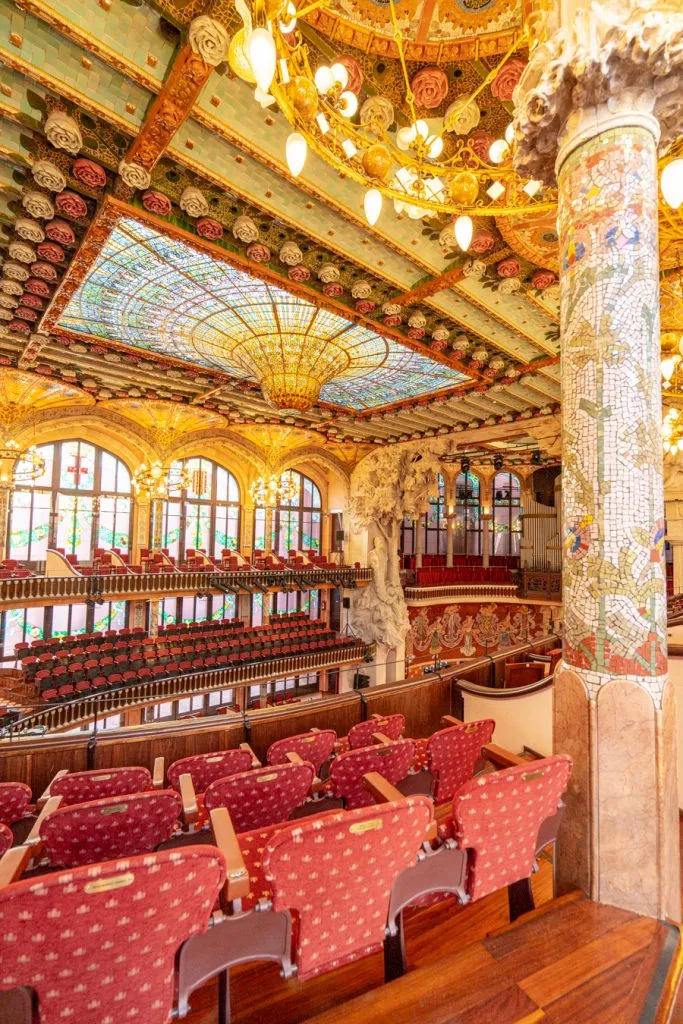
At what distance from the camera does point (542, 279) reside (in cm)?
554

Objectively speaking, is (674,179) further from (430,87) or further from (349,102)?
(430,87)

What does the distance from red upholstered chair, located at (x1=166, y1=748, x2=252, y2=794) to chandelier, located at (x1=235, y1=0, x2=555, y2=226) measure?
129 inches

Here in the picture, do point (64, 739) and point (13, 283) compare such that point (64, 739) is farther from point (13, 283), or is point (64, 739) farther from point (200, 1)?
point (13, 283)

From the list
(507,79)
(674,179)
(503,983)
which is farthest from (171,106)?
(503,983)

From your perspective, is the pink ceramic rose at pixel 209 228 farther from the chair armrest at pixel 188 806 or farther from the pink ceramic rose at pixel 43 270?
the chair armrest at pixel 188 806

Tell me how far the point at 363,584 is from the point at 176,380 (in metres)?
9.45

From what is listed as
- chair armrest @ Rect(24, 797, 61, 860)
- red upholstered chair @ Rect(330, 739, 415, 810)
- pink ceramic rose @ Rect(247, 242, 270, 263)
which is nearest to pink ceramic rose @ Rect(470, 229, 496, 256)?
pink ceramic rose @ Rect(247, 242, 270, 263)

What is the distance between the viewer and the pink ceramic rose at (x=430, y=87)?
3.35 meters

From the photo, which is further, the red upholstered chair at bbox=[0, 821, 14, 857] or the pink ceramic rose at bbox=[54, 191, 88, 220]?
the pink ceramic rose at bbox=[54, 191, 88, 220]

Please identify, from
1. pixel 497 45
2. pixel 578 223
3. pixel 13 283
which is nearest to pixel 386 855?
pixel 578 223

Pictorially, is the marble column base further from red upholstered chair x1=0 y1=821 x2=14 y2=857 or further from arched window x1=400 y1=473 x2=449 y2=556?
arched window x1=400 y1=473 x2=449 y2=556

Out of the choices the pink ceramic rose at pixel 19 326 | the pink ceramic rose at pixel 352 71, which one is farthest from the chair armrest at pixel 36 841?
the pink ceramic rose at pixel 19 326

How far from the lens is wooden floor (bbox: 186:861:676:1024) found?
1.27 m

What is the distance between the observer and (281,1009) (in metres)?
1.58
